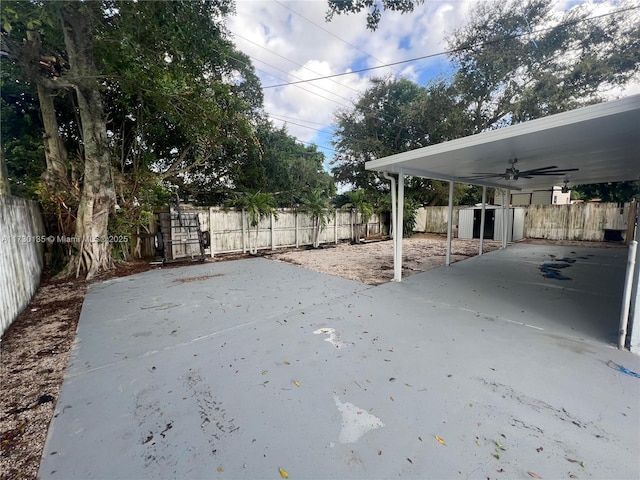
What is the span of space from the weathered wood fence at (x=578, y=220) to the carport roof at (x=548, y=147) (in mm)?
5817

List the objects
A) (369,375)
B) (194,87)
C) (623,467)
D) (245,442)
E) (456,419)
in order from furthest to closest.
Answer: (194,87) < (369,375) < (456,419) < (245,442) < (623,467)

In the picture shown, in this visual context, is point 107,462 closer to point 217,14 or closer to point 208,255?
point 217,14

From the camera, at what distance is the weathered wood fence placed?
32.9ft

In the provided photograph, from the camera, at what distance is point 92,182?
564 centimetres

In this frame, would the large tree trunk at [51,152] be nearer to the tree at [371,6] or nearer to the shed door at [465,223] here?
the tree at [371,6]

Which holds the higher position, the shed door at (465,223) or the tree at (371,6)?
the tree at (371,6)

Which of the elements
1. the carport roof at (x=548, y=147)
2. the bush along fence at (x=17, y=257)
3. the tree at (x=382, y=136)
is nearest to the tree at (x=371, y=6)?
the carport roof at (x=548, y=147)

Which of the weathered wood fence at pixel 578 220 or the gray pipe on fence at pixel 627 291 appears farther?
the weathered wood fence at pixel 578 220

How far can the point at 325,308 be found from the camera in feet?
12.2

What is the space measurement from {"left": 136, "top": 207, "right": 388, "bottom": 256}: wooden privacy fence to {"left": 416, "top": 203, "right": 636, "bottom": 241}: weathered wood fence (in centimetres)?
796

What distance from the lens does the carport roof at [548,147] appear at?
2641mm

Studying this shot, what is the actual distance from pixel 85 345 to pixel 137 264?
455cm

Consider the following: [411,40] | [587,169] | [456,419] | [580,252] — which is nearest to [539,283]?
[587,169]

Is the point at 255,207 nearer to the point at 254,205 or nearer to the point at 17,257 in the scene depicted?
the point at 254,205
